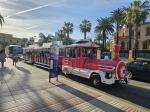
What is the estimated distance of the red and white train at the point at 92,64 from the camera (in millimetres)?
14070

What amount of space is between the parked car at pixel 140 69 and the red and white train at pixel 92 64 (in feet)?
6.56

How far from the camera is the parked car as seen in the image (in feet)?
60.8

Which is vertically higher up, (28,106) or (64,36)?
(64,36)

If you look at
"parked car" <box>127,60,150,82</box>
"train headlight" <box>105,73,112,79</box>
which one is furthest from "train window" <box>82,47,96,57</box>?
"parked car" <box>127,60,150,82</box>

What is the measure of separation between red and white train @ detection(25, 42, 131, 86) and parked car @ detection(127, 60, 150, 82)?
200 centimetres

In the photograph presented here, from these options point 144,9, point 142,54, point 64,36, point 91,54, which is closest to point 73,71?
point 91,54

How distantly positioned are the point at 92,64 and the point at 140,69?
5.29m

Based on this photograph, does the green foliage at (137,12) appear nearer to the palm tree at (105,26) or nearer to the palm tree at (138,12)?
the palm tree at (138,12)

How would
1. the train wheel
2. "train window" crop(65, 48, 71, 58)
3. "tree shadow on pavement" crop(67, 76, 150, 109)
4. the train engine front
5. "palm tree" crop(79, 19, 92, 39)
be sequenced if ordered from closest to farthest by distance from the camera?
"tree shadow on pavement" crop(67, 76, 150, 109), the train engine front, the train wheel, "train window" crop(65, 48, 71, 58), "palm tree" crop(79, 19, 92, 39)

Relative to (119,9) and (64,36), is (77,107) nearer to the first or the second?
(119,9)

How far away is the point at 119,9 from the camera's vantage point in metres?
62.3

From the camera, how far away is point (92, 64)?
1547 centimetres

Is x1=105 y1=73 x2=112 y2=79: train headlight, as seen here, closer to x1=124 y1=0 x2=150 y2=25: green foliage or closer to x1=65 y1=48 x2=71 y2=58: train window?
x1=65 y1=48 x2=71 y2=58: train window

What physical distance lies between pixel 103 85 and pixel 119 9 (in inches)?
1970
